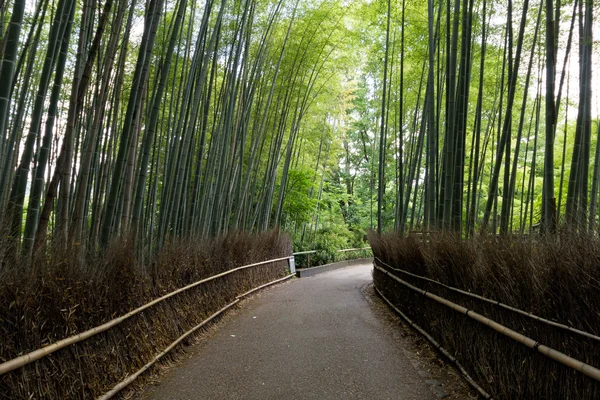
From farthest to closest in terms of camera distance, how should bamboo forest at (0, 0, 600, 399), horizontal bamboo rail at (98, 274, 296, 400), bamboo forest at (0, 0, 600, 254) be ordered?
bamboo forest at (0, 0, 600, 254) → horizontal bamboo rail at (98, 274, 296, 400) → bamboo forest at (0, 0, 600, 399)

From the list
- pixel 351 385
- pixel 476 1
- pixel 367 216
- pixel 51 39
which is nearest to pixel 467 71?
pixel 476 1

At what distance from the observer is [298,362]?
3330mm

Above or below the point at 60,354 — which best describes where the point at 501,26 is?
above

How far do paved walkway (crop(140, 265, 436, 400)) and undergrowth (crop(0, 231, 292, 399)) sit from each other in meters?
0.31

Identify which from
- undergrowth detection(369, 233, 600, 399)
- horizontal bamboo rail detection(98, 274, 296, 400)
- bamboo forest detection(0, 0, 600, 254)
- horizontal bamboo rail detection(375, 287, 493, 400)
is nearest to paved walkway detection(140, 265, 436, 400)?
horizontal bamboo rail detection(98, 274, 296, 400)

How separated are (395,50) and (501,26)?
251 centimetres

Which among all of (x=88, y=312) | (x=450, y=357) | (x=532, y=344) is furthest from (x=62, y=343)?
(x=450, y=357)

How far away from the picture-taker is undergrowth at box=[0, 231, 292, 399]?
73.0 inches

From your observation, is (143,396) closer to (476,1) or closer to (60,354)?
(60,354)

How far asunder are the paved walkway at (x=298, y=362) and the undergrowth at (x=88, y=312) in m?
0.31

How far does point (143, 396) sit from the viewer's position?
8.68 feet

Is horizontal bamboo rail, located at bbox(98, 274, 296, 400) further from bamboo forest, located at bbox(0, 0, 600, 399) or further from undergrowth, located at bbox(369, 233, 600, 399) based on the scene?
undergrowth, located at bbox(369, 233, 600, 399)

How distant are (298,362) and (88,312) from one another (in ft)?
5.25

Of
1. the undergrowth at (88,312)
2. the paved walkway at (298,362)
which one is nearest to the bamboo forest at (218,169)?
the undergrowth at (88,312)
